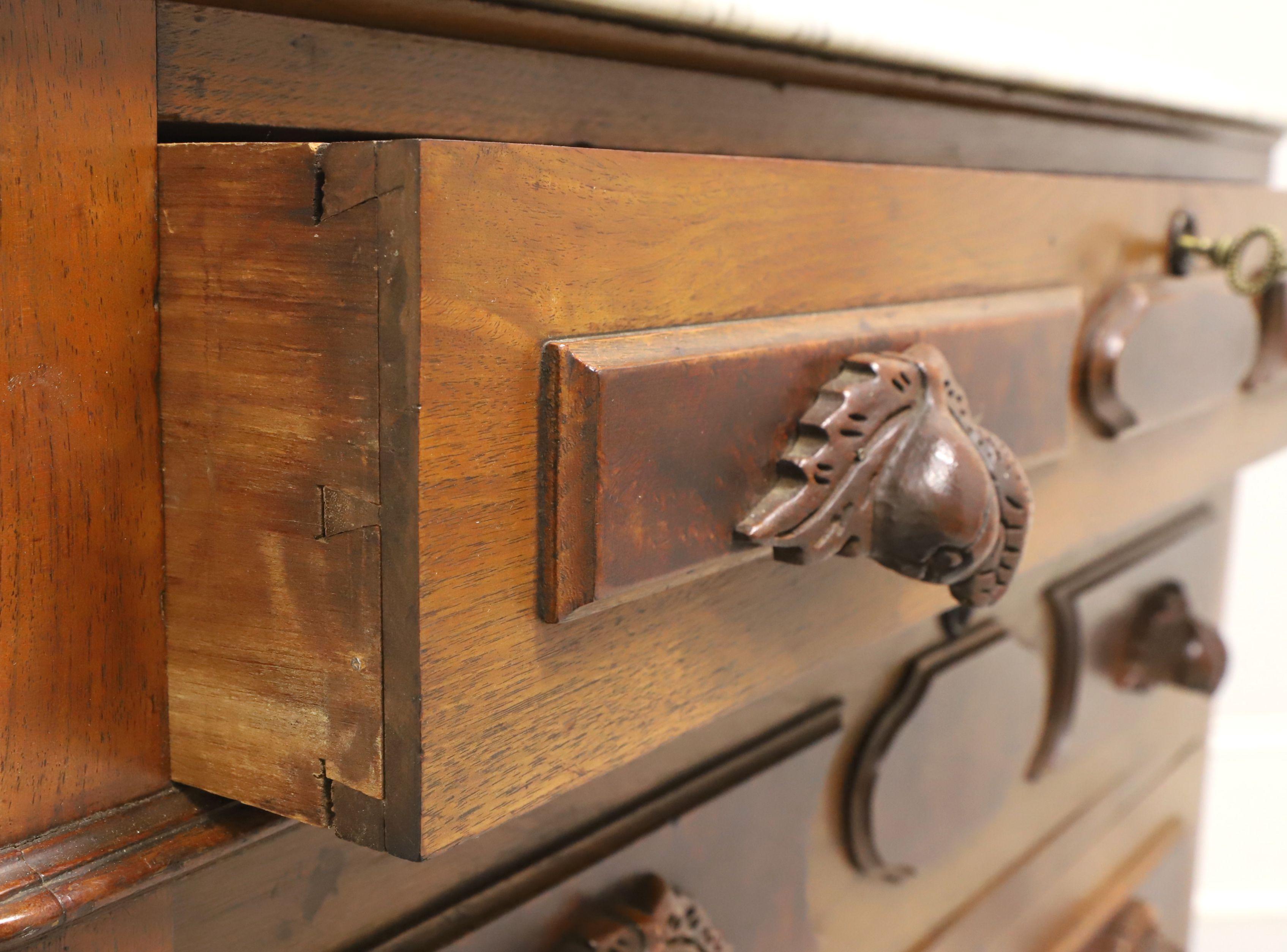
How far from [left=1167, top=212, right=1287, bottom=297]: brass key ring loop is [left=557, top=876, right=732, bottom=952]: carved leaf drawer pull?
410 mm

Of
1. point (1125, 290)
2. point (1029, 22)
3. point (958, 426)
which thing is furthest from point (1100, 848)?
point (1029, 22)

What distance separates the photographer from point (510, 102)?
1.17 ft

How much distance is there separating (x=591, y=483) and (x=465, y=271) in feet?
0.21

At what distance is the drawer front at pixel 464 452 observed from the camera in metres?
0.27

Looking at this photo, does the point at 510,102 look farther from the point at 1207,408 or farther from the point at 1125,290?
the point at 1207,408

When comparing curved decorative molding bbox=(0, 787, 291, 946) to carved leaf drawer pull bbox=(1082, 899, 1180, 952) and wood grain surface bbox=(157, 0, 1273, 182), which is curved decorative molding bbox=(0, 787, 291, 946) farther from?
carved leaf drawer pull bbox=(1082, 899, 1180, 952)

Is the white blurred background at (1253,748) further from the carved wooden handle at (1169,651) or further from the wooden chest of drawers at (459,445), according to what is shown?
the wooden chest of drawers at (459,445)

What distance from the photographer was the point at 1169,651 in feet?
2.81

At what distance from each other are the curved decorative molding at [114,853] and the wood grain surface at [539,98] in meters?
0.17

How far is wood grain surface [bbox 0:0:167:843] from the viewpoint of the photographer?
279 mm

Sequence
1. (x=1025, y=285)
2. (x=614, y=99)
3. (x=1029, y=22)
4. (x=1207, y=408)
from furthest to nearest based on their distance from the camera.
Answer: (x=1029, y=22), (x=1207, y=408), (x=1025, y=285), (x=614, y=99)

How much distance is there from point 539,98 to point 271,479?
14 cm

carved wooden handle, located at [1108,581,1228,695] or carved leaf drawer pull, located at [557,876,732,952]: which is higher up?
carved leaf drawer pull, located at [557,876,732,952]

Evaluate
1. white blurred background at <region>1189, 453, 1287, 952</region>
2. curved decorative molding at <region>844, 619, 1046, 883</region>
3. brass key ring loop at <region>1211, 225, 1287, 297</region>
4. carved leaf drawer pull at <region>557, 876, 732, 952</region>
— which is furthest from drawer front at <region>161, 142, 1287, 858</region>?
white blurred background at <region>1189, 453, 1287, 952</region>
